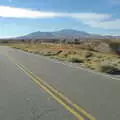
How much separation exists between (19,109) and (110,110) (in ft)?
8.04

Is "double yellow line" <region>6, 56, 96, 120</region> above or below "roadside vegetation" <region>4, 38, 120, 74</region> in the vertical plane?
above

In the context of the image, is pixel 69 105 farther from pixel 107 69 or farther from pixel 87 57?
pixel 87 57

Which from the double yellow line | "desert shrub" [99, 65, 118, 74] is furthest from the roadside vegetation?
the double yellow line

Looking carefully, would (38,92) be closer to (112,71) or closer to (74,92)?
(74,92)

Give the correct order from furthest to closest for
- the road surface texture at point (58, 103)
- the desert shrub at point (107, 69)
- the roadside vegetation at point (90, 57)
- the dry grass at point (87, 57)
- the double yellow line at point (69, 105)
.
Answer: the dry grass at point (87, 57) → the roadside vegetation at point (90, 57) → the desert shrub at point (107, 69) → the road surface texture at point (58, 103) → the double yellow line at point (69, 105)

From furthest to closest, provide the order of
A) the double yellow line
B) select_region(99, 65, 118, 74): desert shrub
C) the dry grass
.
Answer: the dry grass < select_region(99, 65, 118, 74): desert shrub < the double yellow line

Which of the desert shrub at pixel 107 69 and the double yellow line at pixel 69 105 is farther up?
the double yellow line at pixel 69 105

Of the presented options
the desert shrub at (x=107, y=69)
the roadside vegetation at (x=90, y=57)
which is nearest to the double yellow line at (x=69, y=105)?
the desert shrub at (x=107, y=69)

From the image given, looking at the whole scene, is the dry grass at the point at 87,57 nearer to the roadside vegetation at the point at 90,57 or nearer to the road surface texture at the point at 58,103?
the roadside vegetation at the point at 90,57

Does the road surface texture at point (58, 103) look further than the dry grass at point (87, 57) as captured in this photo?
No

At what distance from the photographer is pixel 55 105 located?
10773 millimetres

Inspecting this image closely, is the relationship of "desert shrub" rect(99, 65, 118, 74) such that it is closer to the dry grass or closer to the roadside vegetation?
the roadside vegetation

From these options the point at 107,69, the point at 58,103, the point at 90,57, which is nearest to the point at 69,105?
the point at 58,103

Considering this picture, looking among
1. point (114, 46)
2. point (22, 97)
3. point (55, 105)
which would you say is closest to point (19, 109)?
point (55, 105)
